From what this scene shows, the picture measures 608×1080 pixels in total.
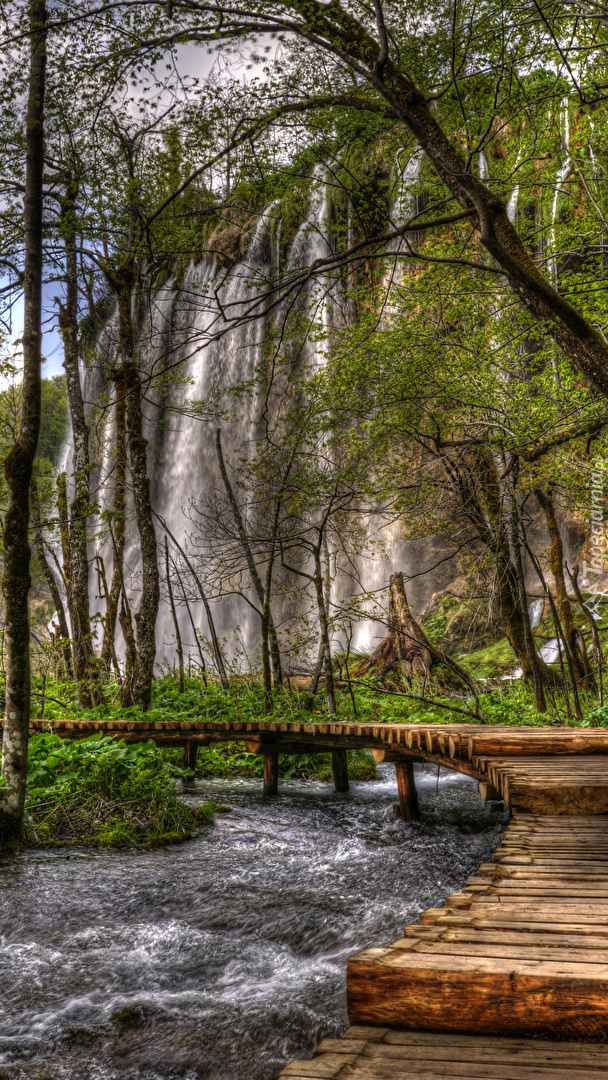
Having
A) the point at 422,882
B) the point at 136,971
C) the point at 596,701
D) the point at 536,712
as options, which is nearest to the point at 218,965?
the point at 136,971

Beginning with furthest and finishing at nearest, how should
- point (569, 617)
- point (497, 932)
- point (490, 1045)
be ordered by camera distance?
point (569, 617)
point (497, 932)
point (490, 1045)

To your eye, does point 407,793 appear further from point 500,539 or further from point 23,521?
point 23,521

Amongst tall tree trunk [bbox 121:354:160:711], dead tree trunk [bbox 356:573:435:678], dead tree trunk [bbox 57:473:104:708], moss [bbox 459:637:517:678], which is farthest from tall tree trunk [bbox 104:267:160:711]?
moss [bbox 459:637:517:678]

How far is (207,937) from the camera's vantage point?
15.8ft

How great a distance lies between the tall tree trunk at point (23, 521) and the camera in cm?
625

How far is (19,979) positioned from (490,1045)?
3653 millimetres

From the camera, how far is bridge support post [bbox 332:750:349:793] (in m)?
9.80

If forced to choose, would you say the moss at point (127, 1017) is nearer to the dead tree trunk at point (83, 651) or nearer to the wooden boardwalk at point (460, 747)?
the wooden boardwalk at point (460, 747)

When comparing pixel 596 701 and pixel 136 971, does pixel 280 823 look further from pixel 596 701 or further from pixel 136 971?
pixel 596 701

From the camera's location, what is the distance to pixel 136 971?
429 cm

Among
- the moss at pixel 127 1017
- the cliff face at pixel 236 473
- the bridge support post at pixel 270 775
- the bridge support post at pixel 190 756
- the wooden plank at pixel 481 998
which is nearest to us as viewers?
the wooden plank at pixel 481 998

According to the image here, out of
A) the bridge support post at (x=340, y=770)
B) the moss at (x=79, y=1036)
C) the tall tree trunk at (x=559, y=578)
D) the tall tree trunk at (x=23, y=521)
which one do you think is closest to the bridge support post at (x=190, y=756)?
the bridge support post at (x=340, y=770)

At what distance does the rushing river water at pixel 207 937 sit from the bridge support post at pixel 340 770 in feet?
5.26

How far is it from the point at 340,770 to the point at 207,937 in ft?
17.0
